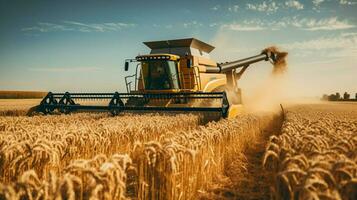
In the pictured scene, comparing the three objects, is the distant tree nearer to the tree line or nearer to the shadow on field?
→ the tree line

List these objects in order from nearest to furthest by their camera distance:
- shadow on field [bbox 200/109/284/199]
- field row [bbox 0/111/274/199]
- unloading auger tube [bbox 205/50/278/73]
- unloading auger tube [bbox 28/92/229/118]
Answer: field row [bbox 0/111/274/199], shadow on field [bbox 200/109/284/199], unloading auger tube [bbox 28/92/229/118], unloading auger tube [bbox 205/50/278/73]

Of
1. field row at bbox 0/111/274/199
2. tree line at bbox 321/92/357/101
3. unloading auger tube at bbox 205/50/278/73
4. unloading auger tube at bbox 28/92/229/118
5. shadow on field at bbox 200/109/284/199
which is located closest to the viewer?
field row at bbox 0/111/274/199

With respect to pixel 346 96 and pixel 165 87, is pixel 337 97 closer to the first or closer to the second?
pixel 346 96

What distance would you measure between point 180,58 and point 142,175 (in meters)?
10.6

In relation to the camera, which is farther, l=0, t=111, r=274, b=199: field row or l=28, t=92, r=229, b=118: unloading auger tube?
l=28, t=92, r=229, b=118: unloading auger tube

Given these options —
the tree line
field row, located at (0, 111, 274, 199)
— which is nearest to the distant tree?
the tree line

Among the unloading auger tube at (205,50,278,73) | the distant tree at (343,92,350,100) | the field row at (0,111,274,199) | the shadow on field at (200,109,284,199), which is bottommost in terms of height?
the shadow on field at (200,109,284,199)

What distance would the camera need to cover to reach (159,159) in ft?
13.2

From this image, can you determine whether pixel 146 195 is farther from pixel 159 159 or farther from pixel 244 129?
pixel 244 129

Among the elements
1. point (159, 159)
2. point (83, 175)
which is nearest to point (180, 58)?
point (159, 159)

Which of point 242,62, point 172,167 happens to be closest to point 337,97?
point 242,62

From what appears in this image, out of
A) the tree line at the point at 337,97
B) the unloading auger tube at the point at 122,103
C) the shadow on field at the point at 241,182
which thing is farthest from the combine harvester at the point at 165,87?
the tree line at the point at 337,97

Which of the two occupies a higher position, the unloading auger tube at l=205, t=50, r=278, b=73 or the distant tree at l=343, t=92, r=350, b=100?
the unloading auger tube at l=205, t=50, r=278, b=73

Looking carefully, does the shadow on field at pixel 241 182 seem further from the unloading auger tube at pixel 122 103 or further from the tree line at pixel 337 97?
the tree line at pixel 337 97
